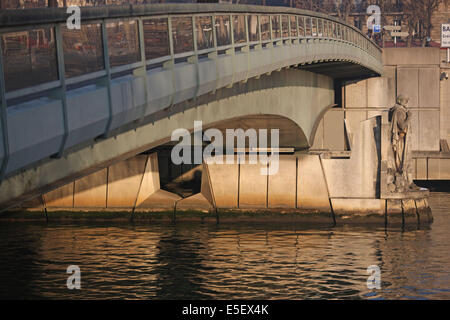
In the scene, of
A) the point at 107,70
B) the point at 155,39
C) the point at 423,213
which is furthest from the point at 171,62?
the point at 423,213

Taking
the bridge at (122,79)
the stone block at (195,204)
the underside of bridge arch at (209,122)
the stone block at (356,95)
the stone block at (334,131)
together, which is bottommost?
the stone block at (195,204)

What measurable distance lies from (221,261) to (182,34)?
8.87 meters

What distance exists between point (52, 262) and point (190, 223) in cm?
954

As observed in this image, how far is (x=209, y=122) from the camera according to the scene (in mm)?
22859

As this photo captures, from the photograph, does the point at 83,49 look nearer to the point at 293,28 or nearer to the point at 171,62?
the point at 171,62

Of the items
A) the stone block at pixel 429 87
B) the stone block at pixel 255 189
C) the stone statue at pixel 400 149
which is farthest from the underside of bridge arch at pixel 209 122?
the stone block at pixel 429 87

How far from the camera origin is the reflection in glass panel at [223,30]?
22.4 m

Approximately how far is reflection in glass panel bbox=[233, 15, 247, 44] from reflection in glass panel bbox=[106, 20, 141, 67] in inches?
276

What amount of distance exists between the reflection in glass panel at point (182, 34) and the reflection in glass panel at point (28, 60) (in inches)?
252

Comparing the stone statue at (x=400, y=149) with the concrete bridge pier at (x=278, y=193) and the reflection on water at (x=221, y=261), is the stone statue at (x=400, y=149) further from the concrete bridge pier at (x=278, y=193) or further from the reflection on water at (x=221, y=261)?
the reflection on water at (x=221, y=261)

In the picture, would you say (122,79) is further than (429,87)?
No

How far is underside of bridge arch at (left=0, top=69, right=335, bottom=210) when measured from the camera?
14.1 m

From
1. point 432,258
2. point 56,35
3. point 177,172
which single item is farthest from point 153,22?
point 177,172
